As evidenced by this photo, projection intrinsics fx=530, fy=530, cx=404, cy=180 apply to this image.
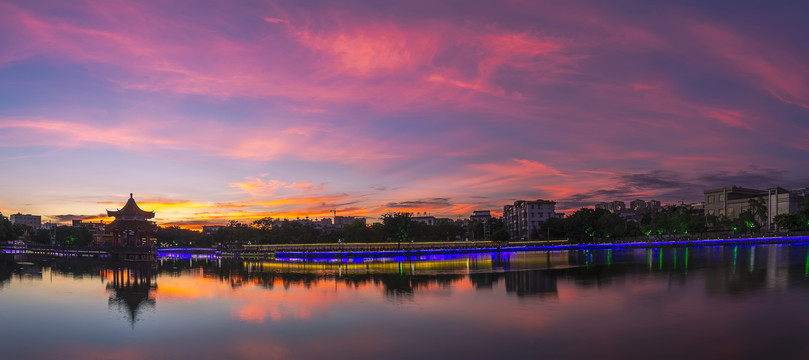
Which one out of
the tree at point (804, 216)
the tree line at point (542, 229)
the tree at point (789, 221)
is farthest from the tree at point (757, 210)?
the tree at point (804, 216)

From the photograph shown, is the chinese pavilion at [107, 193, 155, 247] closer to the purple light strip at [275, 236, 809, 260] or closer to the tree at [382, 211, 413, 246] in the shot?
the purple light strip at [275, 236, 809, 260]

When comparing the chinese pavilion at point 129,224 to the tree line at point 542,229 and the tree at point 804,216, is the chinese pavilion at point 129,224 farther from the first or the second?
the tree at point 804,216

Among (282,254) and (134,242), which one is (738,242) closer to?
(282,254)

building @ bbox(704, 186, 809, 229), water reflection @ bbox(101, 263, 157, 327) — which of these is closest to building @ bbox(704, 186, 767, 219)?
building @ bbox(704, 186, 809, 229)

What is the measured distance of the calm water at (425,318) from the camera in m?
18.7

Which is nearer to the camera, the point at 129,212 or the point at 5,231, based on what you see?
the point at 129,212

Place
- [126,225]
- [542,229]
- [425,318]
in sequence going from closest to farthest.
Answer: [425,318] < [126,225] < [542,229]

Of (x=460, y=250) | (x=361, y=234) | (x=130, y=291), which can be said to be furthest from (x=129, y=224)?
(x=361, y=234)

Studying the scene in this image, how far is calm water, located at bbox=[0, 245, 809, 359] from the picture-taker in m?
18.7

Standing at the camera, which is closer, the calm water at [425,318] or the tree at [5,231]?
the calm water at [425,318]

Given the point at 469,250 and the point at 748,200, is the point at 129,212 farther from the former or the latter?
the point at 748,200

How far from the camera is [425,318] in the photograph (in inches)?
953

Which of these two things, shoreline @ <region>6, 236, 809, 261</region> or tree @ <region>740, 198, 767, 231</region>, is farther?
tree @ <region>740, 198, 767, 231</region>

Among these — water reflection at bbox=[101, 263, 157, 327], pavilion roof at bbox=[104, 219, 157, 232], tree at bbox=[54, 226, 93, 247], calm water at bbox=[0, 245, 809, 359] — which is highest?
pavilion roof at bbox=[104, 219, 157, 232]
